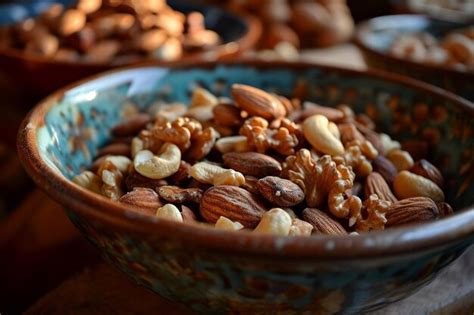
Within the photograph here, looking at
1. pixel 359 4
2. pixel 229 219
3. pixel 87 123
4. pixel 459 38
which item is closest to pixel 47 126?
pixel 87 123

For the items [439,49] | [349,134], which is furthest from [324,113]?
[439,49]

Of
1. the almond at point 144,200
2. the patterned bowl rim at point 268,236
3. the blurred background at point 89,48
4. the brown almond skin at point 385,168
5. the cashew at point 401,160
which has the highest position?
the patterned bowl rim at point 268,236

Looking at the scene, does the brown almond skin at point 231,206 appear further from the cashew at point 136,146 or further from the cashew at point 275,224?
the cashew at point 136,146

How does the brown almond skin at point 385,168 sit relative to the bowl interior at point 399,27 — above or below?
above

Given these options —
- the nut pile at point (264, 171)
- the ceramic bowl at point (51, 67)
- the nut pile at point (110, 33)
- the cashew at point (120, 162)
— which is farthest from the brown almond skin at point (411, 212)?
the nut pile at point (110, 33)

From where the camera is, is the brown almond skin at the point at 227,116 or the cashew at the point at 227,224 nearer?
the cashew at the point at 227,224

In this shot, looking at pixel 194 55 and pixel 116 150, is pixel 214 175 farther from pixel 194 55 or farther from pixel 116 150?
pixel 194 55

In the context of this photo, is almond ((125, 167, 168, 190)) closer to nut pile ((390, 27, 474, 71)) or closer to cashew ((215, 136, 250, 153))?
cashew ((215, 136, 250, 153))
